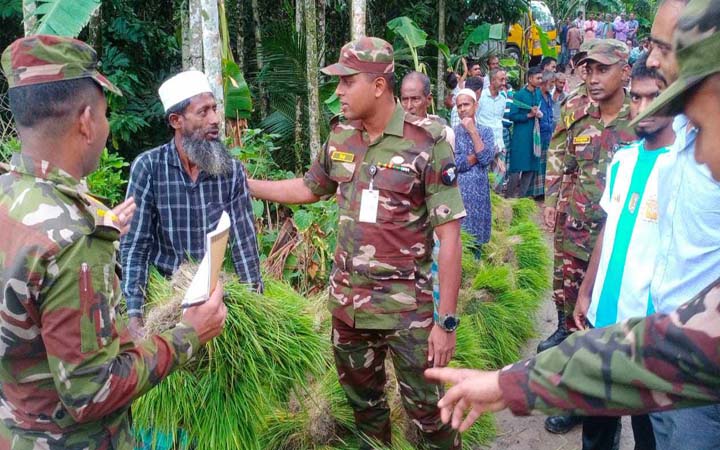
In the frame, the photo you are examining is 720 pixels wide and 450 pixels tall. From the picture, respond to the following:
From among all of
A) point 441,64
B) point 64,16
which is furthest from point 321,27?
point 64,16

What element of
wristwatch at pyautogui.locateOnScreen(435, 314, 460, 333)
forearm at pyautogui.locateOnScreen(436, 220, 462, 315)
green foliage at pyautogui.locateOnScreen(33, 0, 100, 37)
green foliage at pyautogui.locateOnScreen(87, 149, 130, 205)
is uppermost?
green foliage at pyautogui.locateOnScreen(33, 0, 100, 37)

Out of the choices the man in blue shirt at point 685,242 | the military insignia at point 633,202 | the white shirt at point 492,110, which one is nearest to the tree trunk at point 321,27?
the white shirt at point 492,110

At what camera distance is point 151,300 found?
2.69 m

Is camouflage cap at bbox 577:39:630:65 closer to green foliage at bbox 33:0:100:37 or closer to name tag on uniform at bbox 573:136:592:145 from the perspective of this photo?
name tag on uniform at bbox 573:136:592:145

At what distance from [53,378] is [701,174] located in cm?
199

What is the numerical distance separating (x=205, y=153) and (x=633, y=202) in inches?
74.8

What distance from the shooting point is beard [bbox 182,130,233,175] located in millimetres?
2787

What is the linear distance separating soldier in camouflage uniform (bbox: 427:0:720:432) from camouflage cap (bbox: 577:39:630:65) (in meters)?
2.43

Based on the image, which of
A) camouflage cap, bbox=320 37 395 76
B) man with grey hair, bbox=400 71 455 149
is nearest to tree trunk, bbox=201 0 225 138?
man with grey hair, bbox=400 71 455 149

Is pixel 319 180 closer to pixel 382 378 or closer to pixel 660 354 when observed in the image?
pixel 382 378

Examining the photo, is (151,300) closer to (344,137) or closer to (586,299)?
(344,137)

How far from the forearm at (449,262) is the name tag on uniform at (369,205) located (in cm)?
30

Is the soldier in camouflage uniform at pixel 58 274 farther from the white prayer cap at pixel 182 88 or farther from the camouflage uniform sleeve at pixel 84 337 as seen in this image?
the white prayer cap at pixel 182 88

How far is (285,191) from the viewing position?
3070 millimetres
